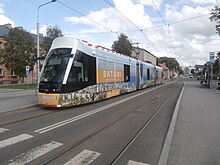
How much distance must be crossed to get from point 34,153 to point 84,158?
3.70 ft

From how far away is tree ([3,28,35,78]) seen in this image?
38812 millimetres

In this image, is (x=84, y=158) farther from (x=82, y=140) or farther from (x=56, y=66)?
(x=56, y=66)

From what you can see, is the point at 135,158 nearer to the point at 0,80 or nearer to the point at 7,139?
the point at 7,139

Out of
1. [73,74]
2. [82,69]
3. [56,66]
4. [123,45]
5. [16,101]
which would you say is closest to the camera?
[56,66]

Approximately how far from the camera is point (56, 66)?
34.5ft

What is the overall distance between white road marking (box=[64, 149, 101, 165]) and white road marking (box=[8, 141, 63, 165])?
77cm

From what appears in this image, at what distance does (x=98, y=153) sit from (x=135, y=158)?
0.82 meters

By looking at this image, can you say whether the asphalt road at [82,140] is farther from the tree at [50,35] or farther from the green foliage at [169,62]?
the green foliage at [169,62]

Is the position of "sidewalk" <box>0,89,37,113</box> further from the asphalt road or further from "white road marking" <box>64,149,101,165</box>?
"white road marking" <box>64,149,101,165</box>

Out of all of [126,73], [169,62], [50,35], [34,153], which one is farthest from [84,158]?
[169,62]

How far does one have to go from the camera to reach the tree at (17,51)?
38.8m

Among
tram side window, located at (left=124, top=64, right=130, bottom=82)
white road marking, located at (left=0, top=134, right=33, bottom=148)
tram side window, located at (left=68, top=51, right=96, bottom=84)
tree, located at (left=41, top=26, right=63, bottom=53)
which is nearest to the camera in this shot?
white road marking, located at (left=0, top=134, right=33, bottom=148)

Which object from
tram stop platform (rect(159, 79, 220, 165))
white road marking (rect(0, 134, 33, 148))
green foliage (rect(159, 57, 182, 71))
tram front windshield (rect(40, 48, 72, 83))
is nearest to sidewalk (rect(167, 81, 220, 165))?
tram stop platform (rect(159, 79, 220, 165))

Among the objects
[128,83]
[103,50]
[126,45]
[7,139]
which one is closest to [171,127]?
[7,139]
